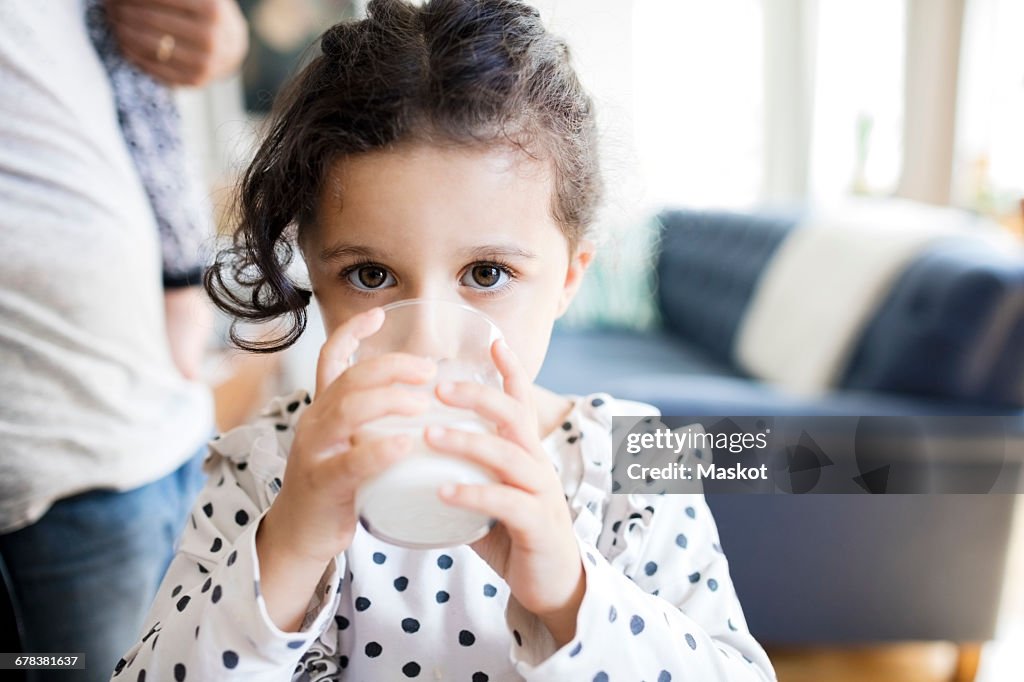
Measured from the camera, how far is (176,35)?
2.19 ft

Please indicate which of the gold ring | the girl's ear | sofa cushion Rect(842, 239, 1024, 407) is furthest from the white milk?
Result: sofa cushion Rect(842, 239, 1024, 407)

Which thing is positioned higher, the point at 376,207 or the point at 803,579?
the point at 376,207

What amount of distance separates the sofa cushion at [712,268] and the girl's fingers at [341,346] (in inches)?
65.9

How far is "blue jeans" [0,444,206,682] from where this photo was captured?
57 cm

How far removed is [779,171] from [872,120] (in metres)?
0.61

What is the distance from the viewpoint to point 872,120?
2.88 metres

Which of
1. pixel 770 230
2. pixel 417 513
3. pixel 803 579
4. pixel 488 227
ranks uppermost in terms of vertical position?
pixel 488 227

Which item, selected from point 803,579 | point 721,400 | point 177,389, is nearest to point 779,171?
point 721,400

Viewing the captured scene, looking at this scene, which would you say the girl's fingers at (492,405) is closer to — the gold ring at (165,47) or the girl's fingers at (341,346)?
the girl's fingers at (341,346)

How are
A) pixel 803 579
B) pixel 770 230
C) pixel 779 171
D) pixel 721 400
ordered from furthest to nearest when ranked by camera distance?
pixel 779 171 → pixel 770 230 → pixel 721 400 → pixel 803 579

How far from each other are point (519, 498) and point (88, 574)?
16.1 inches

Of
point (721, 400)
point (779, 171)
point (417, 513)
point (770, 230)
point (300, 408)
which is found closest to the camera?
point (417, 513)

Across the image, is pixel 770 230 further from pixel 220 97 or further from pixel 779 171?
pixel 220 97

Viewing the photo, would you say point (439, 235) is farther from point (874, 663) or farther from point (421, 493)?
point (874, 663)
